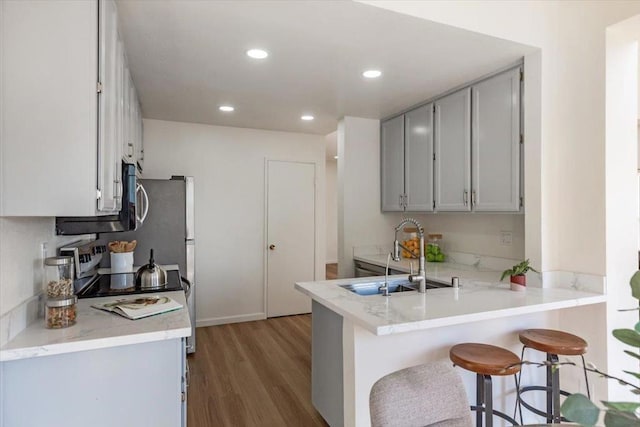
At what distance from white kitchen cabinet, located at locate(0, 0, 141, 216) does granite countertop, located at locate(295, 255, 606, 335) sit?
1.24m

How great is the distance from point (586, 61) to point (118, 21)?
2687 mm

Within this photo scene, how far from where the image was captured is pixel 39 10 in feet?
4.44

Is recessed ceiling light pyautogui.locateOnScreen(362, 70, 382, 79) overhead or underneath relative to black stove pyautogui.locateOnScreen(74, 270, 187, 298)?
overhead

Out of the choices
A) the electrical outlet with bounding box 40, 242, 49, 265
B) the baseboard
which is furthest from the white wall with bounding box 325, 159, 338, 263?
the electrical outlet with bounding box 40, 242, 49, 265

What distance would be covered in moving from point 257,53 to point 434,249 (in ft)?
8.17

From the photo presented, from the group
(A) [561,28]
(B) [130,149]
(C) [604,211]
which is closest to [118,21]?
(B) [130,149]

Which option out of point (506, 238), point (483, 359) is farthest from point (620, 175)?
point (483, 359)

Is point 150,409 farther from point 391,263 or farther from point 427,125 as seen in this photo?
point 427,125

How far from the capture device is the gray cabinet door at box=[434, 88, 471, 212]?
9.57 ft

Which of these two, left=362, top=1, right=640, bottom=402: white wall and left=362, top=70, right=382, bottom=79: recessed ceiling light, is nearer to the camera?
left=362, top=1, right=640, bottom=402: white wall

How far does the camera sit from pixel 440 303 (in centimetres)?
195

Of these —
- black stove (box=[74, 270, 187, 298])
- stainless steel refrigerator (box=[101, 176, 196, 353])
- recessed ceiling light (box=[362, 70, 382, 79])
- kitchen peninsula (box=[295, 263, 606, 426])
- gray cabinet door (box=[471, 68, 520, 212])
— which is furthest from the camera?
stainless steel refrigerator (box=[101, 176, 196, 353])

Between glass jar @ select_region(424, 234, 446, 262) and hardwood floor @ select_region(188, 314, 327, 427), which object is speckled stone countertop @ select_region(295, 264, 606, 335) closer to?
hardwood floor @ select_region(188, 314, 327, 427)

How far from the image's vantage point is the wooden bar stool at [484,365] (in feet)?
5.48
